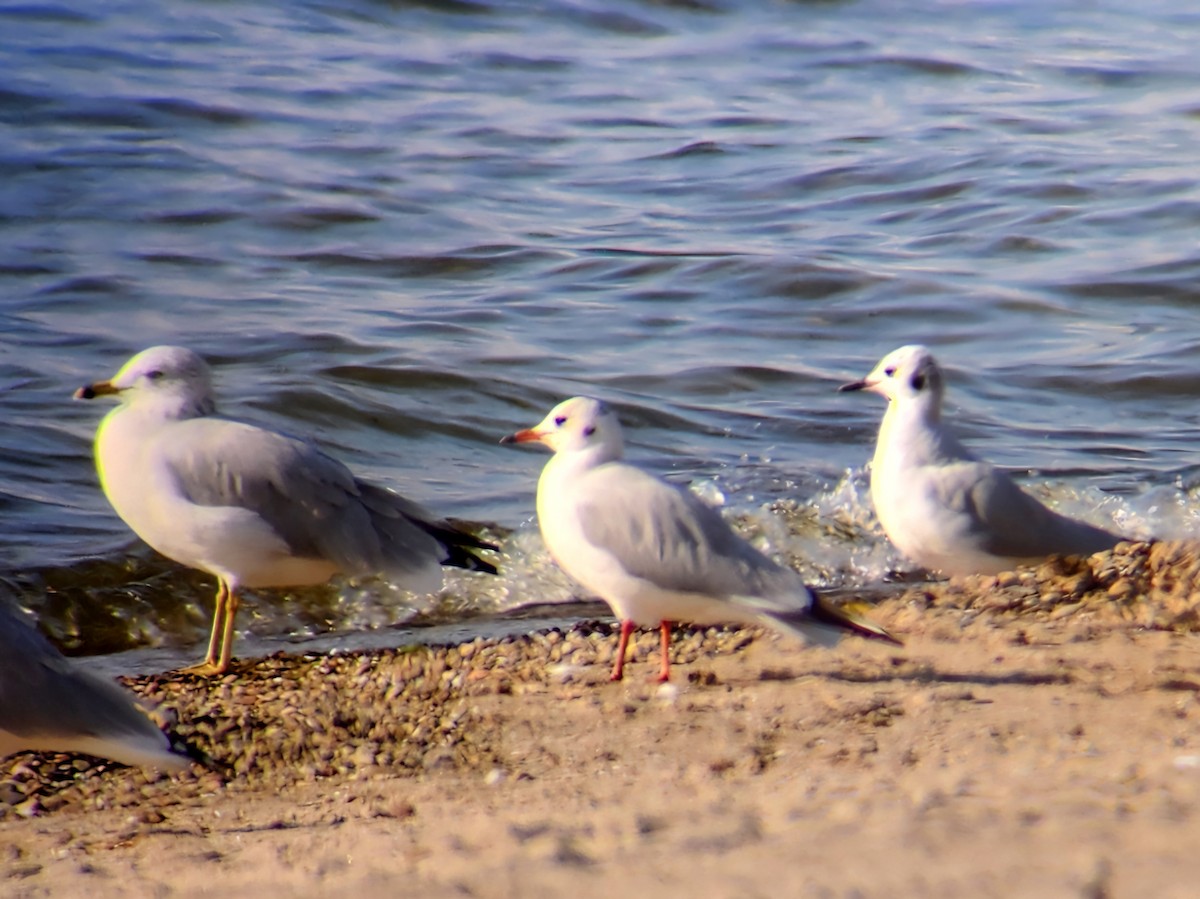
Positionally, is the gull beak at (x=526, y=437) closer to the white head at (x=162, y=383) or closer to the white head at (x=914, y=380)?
the white head at (x=162, y=383)

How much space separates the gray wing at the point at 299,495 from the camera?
511 centimetres

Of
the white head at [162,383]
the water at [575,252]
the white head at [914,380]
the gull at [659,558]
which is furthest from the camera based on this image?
the water at [575,252]

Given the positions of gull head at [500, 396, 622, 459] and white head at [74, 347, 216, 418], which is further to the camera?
white head at [74, 347, 216, 418]

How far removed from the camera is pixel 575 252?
11305 mm

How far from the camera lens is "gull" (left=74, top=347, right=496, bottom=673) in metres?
5.11

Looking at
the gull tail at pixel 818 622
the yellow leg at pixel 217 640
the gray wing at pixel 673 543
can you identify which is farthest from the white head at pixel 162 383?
the gull tail at pixel 818 622

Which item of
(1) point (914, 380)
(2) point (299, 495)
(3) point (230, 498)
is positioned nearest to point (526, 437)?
(2) point (299, 495)

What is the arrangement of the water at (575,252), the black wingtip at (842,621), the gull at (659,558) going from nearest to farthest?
the black wingtip at (842,621) < the gull at (659,558) < the water at (575,252)

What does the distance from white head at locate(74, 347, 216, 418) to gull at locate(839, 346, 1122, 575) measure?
223 centimetres

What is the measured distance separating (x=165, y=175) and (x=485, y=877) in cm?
1028

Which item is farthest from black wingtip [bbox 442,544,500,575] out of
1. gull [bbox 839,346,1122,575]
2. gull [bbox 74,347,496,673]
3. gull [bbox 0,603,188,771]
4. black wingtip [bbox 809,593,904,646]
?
gull [bbox 0,603,188,771]

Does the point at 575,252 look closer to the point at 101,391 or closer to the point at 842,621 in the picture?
the point at 101,391

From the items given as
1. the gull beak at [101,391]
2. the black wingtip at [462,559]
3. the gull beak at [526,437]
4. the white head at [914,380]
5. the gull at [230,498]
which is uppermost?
the white head at [914,380]

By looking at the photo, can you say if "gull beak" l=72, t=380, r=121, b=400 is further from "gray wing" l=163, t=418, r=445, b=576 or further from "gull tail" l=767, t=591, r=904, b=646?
"gull tail" l=767, t=591, r=904, b=646
